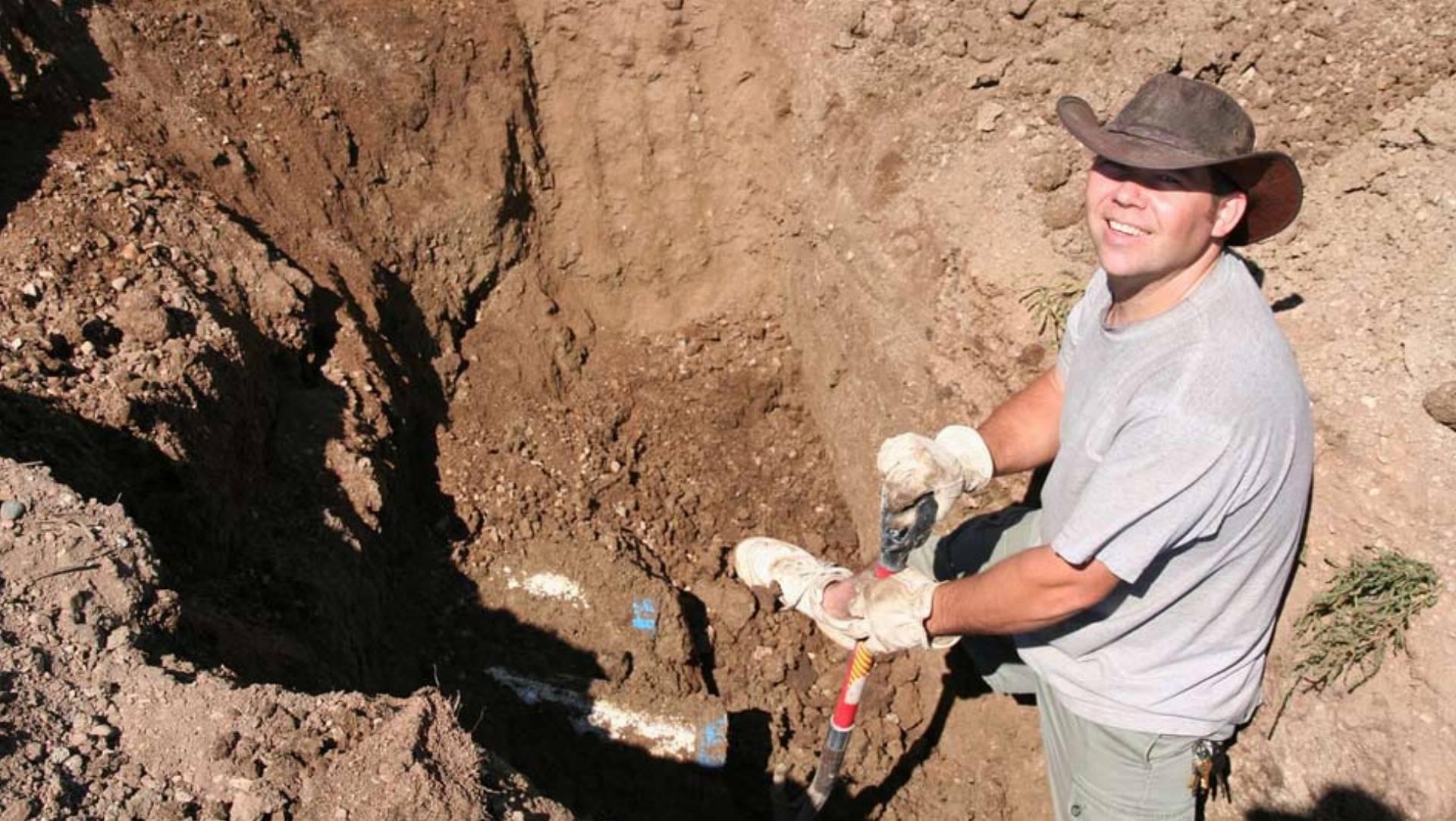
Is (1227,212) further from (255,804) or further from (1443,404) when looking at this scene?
(255,804)

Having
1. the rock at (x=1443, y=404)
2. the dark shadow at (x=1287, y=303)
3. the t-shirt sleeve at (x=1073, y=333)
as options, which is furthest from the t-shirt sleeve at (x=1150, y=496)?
the dark shadow at (x=1287, y=303)

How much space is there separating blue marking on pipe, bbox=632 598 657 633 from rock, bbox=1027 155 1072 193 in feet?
6.87

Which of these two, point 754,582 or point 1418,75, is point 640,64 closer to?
point 754,582

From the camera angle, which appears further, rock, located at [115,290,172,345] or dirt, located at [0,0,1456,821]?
rock, located at [115,290,172,345]

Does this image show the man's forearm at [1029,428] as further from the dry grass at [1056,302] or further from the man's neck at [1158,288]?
the dry grass at [1056,302]

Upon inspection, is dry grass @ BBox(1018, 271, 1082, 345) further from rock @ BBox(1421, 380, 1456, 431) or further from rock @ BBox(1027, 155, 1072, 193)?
rock @ BBox(1421, 380, 1456, 431)

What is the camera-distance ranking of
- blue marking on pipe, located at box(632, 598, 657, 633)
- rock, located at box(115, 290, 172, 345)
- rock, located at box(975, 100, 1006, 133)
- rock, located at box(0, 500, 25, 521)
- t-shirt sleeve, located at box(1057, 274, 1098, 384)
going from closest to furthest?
rock, located at box(0, 500, 25, 521)
t-shirt sleeve, located at box(1057, 274, 1098, 384)
rock, located at box(115, 290, 172, 345)
rock, located at box(975, 100, 1006, 133)
blue marking on pipe, located at box(632, 598, 657, 633)

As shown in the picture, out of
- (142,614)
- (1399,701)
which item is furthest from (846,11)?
(142,614)

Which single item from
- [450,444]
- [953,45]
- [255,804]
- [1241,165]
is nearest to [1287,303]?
[1241,165]

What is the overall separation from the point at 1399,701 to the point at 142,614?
3077mm

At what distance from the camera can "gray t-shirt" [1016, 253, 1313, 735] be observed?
2.21 meters

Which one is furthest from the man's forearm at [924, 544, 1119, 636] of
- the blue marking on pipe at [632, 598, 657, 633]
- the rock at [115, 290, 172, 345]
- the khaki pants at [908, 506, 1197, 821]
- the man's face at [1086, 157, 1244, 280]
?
the rock at [115, 290, 172, 345]

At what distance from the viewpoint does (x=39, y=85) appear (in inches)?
141

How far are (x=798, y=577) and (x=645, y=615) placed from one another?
105cm
